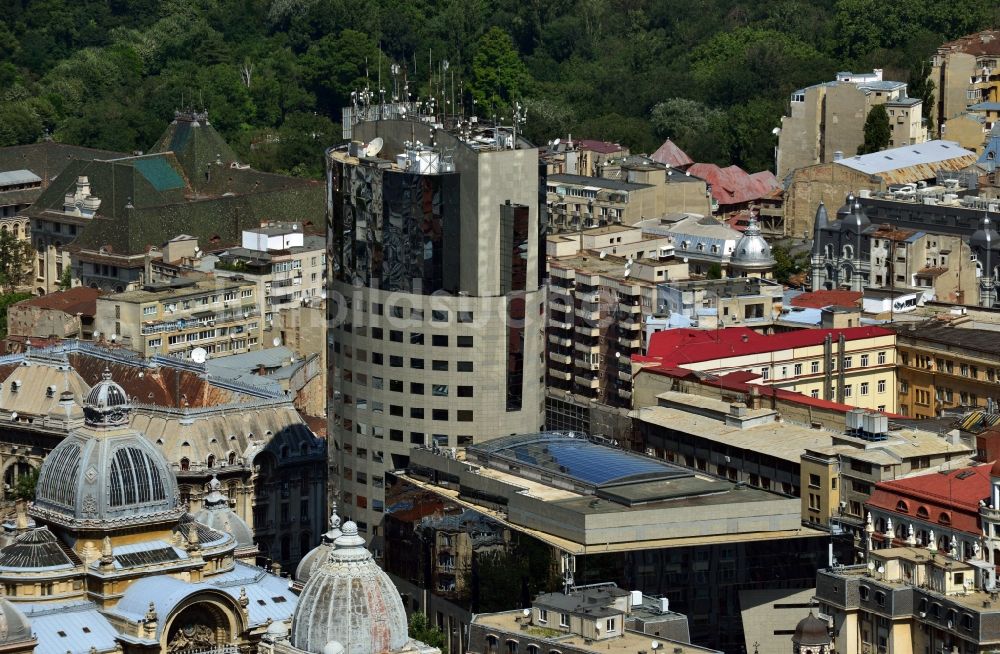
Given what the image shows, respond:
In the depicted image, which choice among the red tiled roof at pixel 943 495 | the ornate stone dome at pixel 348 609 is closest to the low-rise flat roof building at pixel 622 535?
the red tiled roof at pixel 943 495

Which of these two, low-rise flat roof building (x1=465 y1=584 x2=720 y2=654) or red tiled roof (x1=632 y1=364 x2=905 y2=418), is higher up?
red tiled roof (x1=632 y1=364 x2=905 y2=418)

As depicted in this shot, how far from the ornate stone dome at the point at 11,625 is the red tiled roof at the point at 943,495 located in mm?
42952

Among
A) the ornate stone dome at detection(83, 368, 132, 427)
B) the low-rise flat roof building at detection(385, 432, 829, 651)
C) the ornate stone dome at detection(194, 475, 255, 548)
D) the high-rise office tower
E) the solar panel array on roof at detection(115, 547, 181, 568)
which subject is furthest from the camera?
the high-rise office tower

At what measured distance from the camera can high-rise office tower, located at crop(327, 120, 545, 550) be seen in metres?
175

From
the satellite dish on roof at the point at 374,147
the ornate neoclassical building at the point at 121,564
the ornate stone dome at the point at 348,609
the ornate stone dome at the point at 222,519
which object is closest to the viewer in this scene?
the ornate stone dome at the point at 348,609

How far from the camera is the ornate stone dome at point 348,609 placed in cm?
13438

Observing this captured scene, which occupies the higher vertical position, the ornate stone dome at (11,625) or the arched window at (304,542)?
the ornate stone dome at (11,625)

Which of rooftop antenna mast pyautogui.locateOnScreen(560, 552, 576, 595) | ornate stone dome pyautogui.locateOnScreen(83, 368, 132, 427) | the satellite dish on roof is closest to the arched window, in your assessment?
the satellite dish on roof

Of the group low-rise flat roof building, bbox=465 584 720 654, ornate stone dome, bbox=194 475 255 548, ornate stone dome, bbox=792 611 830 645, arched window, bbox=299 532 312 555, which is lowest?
arched window, bbox=299 532 312 555

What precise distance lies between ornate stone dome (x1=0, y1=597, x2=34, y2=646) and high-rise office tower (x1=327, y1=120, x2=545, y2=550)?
33727 millimetres

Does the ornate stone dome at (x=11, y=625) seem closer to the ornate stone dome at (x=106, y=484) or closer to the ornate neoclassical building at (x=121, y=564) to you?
the ornate neoclassical building at (x=121, y=564)

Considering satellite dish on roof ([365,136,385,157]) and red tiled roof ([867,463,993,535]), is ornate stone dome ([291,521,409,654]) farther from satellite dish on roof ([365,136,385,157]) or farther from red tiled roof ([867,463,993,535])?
satellite dish on roof ([365,136,385,157])

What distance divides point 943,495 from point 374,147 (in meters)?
35.6

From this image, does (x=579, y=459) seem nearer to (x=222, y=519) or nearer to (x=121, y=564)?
(x=222, y=519)
